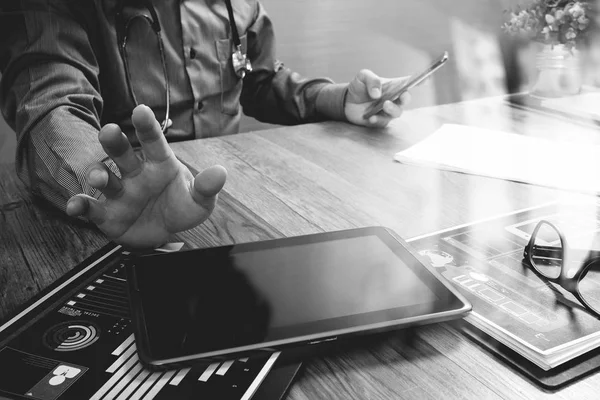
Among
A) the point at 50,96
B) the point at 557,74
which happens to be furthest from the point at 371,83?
the point at 50,96

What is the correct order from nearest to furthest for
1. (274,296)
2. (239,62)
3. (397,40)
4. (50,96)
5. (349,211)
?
(274,296) < (349,211) < (50,96) < (239,62) < (397,40)

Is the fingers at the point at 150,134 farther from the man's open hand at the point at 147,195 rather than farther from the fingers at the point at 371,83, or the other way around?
the fingers at the point at 371,83

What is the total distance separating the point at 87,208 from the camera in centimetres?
67

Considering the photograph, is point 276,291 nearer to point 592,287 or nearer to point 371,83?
point 592,287

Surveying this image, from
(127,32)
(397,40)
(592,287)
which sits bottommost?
(592,287)

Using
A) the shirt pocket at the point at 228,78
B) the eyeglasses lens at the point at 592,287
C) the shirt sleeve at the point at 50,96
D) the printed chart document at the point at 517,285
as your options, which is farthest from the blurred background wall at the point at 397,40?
the eyeglasses lens at the point at 592,287

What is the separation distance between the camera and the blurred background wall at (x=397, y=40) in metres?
2.09

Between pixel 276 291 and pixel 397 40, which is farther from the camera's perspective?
pixel 397 40

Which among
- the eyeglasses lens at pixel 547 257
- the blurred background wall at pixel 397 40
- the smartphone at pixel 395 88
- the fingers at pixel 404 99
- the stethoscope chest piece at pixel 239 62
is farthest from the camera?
the blurred background wall at pixel 397 40

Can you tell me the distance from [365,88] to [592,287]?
784 millimetres

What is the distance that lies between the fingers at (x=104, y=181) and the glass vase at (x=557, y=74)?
110cm

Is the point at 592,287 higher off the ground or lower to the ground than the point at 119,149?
lower

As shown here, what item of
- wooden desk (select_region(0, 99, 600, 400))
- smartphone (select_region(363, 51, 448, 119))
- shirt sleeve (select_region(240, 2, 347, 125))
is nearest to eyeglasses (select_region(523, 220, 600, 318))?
wooden desk (select_region(0, 99, 600, 400))

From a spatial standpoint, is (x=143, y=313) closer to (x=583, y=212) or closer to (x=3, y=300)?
(x=3, y=300)
